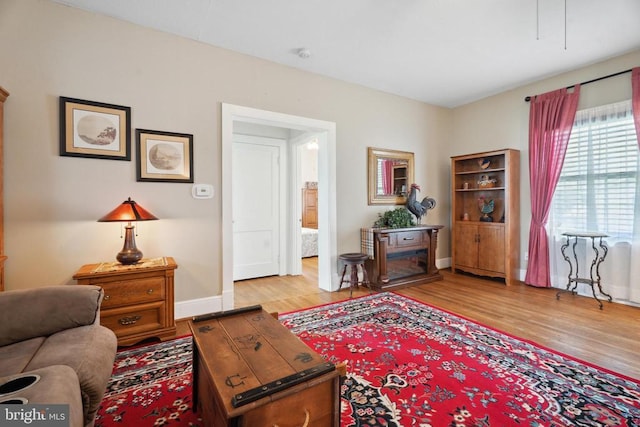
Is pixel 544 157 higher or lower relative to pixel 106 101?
lower

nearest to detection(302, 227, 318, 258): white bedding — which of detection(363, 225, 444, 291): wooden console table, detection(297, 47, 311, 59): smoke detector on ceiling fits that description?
detection(363, 225, 444, 291): wooden console table

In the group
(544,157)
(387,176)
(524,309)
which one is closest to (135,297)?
(387,176)

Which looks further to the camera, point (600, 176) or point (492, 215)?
point (492, 215)

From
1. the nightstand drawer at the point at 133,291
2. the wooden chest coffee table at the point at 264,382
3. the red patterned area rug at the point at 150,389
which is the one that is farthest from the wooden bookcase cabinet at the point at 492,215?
the nightstand drawer at the point at 133,291

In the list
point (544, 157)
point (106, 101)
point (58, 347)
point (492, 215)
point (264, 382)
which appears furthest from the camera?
point (492, 215)

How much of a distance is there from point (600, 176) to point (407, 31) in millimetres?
2952

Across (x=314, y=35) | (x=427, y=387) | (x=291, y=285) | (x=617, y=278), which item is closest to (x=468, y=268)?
(x=617, y=278)

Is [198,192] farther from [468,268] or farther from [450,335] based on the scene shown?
[468,268]

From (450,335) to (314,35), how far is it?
313cm

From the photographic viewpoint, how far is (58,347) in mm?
1496

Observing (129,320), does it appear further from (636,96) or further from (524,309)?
(636,96)

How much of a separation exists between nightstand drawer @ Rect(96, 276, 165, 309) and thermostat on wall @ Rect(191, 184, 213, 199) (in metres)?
0.94

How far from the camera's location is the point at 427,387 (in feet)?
6.13

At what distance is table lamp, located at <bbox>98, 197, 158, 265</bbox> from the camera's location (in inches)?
95.3
